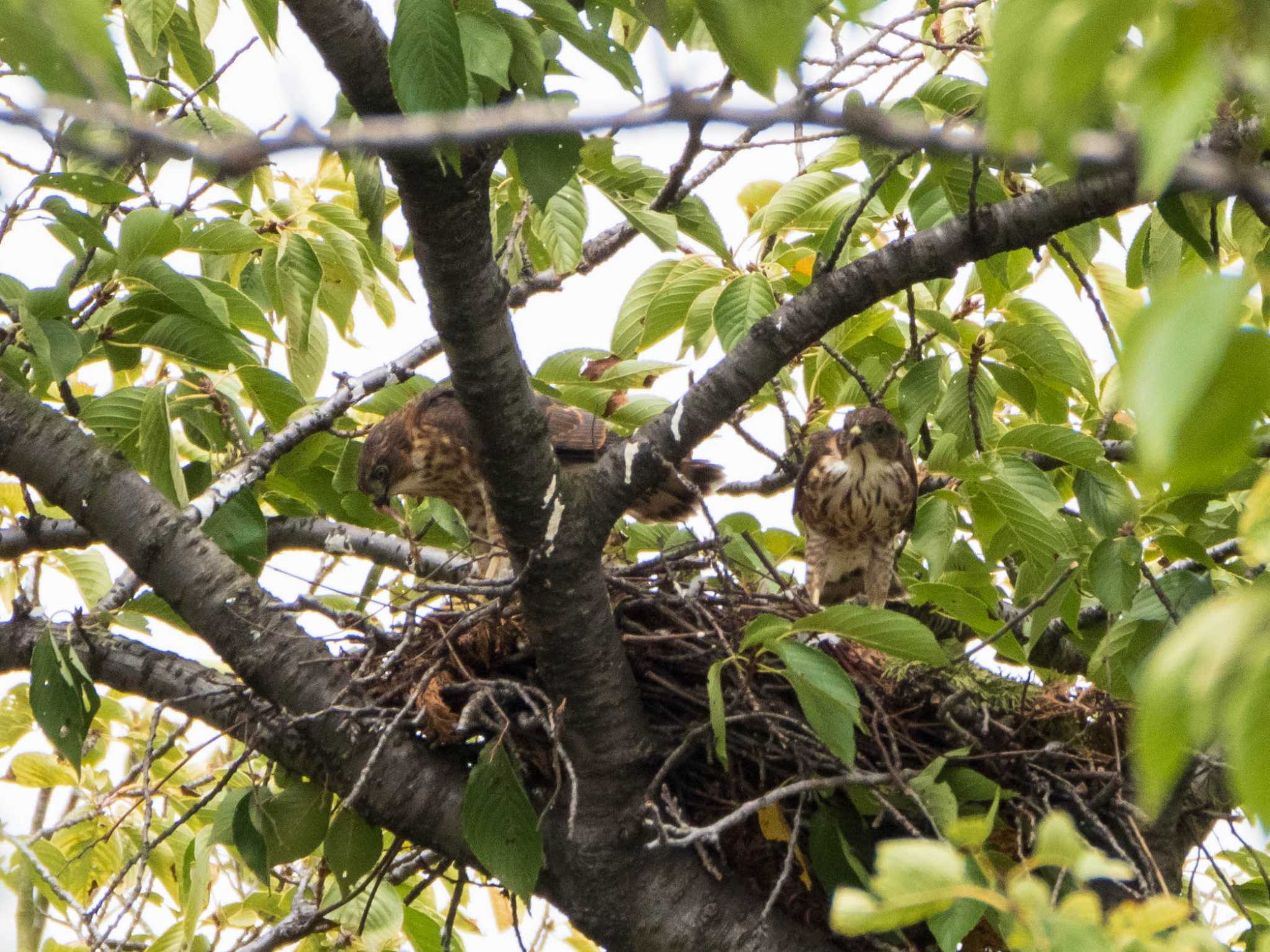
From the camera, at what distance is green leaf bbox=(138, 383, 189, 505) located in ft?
11.4

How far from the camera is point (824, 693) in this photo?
2.58 m

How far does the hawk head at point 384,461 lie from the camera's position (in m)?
4.80

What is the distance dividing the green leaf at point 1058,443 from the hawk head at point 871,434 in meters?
1.32

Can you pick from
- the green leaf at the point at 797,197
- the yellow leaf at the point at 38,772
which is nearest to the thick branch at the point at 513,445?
the green leaf at the point at 797,197

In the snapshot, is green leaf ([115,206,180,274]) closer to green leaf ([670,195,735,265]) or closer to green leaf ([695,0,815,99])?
green leaf ([670,195,735,265])

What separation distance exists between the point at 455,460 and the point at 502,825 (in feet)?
7.24

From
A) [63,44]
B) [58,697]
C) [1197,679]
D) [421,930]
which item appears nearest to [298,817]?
[58,697]

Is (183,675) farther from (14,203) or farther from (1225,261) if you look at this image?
(1225,261)

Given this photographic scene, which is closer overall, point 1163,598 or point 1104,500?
point 1163,598

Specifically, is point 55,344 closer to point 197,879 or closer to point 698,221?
point 197,879

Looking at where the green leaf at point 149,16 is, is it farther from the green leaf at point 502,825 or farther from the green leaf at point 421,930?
the green leaf at point 421,930

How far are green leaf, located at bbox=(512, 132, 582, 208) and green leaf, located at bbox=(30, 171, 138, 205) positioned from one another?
1.39 metres

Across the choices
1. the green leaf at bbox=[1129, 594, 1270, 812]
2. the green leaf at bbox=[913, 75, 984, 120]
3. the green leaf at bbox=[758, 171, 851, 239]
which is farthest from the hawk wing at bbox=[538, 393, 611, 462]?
the green leaf at bbox=[1129, 594, 1270, 812]

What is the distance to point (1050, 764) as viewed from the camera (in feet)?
11.9
